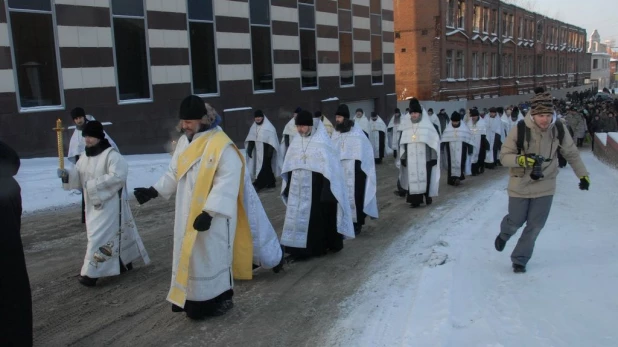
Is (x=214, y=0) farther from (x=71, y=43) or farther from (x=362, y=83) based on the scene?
(x=362, y=83)

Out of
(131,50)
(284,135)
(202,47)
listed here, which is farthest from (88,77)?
(284,135)

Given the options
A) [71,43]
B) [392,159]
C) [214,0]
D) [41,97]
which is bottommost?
[392,159]

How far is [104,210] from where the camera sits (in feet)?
20.7

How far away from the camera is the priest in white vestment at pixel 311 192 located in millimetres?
7047

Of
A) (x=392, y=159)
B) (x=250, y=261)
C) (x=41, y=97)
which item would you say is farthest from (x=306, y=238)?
(x=392, y=159)

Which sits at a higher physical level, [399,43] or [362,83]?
[399,43]

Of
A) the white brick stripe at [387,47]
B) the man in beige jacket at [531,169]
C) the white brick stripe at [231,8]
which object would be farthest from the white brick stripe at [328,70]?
the man in beige jacket at [531,169]

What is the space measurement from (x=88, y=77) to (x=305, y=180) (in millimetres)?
10585

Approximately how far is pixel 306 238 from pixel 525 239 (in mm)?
2559

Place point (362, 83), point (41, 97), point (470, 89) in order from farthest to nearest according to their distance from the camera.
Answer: point (470, 89)
point (362, 83)
point (41, 97)

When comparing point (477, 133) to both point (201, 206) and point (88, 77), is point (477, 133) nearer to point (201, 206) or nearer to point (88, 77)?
point (88, 77)

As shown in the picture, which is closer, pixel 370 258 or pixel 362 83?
pixel 370 258

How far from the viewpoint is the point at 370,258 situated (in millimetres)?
7273

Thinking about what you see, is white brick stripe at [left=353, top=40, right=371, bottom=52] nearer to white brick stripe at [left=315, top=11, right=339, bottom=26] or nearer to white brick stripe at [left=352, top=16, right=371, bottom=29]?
white brick stripe at [left=352, top=16, right=371, bottom=29]
